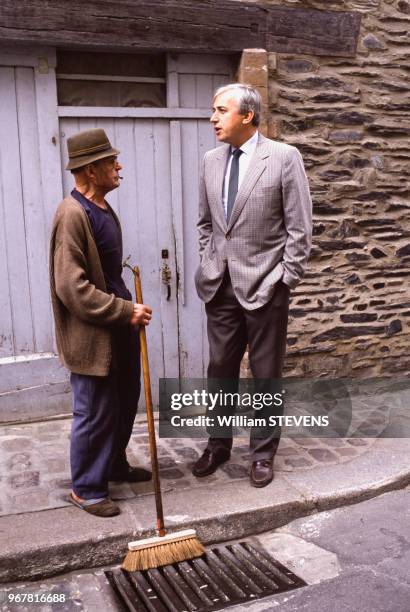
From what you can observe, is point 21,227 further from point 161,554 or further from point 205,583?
point 205,583

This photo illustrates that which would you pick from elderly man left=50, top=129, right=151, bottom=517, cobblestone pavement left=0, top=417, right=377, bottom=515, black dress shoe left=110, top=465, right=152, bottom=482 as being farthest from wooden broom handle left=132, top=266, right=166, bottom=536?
black dress shoe left=110, top=465, right=152, bottom=482

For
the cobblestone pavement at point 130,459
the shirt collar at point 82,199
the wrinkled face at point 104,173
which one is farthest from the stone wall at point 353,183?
the shirt collar at point 82,199

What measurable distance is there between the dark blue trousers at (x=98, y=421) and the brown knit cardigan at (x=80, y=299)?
0.37 feet

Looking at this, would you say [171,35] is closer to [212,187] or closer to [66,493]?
[212,187]

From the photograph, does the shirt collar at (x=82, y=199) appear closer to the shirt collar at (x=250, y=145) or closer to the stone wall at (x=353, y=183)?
the shirt collar at (x=250, y=145)

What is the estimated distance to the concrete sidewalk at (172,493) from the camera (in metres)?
3.26

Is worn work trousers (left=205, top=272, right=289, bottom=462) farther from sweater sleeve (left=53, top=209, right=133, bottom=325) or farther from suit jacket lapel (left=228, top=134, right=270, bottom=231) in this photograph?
sweater sleeve (left=53, top=209, right=133, bottom=325)

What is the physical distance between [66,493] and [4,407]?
1.34 m

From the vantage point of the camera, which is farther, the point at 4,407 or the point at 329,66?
the point at 329,66

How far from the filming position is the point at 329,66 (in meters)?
5.21

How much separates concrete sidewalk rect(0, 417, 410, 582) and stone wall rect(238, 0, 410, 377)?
110 centimetres

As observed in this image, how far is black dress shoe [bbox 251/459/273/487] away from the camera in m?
3.87

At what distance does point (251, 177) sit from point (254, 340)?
0.93 m

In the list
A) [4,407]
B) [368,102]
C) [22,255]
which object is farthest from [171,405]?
[368,102]
